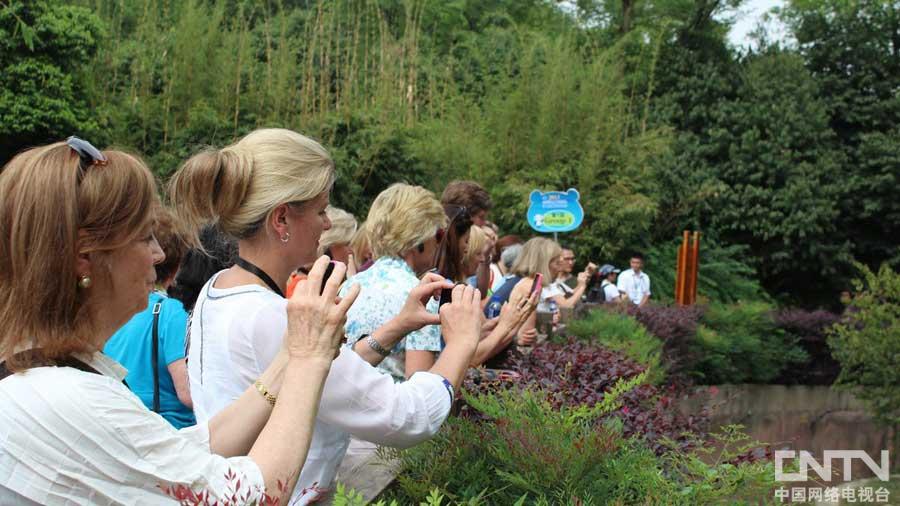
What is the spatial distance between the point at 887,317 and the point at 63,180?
32.2 ft

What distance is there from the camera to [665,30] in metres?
27.3

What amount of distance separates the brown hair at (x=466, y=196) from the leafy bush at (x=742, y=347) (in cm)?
542

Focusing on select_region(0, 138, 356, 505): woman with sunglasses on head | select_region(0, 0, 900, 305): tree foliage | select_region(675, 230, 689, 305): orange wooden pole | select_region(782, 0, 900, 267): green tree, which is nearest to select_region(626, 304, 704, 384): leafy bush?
select_region(675, 230, 689, 305): orange wooden pole

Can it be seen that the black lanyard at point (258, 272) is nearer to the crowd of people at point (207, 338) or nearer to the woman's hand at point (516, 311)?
the crowd of people at point (207, 338)

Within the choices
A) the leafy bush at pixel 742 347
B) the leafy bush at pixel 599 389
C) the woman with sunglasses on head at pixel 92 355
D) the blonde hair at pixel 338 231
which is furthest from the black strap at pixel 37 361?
the leafy bush at pixel 742 347

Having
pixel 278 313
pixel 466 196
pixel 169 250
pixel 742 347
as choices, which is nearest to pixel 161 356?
pixel 169 250

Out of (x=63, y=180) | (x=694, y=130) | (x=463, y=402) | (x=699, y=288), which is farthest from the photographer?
(x=694, y=130)

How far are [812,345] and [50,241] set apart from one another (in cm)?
1573

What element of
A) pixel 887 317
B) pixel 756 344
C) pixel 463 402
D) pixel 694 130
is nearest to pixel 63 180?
pixel 463 402

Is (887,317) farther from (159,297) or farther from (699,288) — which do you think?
(699,288)

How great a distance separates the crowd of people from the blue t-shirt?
1.16 m

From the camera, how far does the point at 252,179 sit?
2543 millimetres

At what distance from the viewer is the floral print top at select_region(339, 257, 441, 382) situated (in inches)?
149

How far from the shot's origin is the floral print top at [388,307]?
3.78 metres
